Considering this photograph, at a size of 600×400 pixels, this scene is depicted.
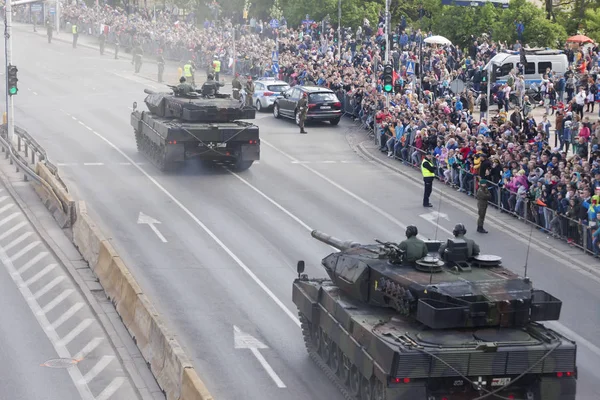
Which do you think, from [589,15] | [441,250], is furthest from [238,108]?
[589,15]

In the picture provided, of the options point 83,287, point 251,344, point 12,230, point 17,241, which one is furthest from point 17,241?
point 251,344

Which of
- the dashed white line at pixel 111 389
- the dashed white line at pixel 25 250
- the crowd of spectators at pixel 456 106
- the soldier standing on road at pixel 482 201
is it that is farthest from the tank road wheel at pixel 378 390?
the soldier standing on road at pixel 482 201

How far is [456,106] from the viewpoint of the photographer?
45500 millimetres

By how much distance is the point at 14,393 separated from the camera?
21.3 metres

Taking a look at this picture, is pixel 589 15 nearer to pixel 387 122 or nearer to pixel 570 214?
pixel 387 122

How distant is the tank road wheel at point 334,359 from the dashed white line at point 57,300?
274 inches

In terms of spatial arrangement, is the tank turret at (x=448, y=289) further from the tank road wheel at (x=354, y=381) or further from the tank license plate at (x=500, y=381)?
the tank road wheel at (x=354, y=381)

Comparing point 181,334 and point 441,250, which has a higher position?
point 441,250

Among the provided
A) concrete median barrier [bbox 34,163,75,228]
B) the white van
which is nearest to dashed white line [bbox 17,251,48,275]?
concrete median barrier [bbox 34,163,75,228]

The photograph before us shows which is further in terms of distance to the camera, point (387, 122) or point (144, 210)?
point (387, 122)

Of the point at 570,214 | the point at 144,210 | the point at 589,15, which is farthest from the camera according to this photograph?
the point at 589,15

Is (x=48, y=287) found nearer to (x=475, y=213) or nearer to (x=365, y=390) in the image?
(x=365, y=390)

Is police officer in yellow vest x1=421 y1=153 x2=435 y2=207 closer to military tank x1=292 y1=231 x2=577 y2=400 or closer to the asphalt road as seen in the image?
the asphalt road

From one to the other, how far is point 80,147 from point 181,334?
20.9m
